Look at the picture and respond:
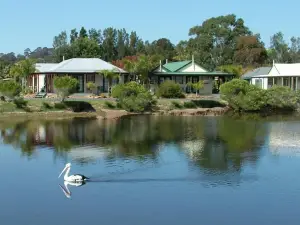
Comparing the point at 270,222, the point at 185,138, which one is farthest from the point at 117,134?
the point at 270,222

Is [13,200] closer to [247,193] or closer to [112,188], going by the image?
[112,188]

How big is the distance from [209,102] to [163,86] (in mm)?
5542

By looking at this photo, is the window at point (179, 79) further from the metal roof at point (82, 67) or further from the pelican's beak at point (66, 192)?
the pelican's beak at point (66, 192)

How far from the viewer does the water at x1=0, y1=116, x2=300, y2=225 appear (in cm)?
1966

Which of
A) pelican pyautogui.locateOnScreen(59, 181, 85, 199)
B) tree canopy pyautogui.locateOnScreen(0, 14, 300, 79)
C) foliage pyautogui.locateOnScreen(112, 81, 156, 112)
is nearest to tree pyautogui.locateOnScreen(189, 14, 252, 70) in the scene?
tree canopy pyautogui.locateOnScreen(0, 14, 300, 79)

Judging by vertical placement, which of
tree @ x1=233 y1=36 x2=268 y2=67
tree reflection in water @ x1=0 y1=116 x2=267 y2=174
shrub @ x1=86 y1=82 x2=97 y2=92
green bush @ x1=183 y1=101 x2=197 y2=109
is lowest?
tree reflection in water @ x1=0 y1=116 x2=267 y2=174

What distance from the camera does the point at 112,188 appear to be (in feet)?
75.4

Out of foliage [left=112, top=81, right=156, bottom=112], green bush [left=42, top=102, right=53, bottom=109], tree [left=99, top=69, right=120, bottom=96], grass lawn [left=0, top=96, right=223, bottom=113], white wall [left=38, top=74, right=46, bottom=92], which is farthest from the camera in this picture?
white wall [left=38, top=74, right=46, bottom=92]

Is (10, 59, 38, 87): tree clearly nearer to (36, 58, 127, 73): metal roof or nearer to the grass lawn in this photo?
(36, 58, 127, 73): metal roof

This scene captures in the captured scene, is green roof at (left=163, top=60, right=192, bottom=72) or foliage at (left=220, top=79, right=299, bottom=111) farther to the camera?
green roof at (left=163, top=60, right=192, bottom=72)

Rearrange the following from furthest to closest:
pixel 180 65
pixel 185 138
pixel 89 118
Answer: pixel 180 65 → pixel 89 118 → pixel 185 138

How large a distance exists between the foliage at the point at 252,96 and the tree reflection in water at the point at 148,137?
22.5 feet

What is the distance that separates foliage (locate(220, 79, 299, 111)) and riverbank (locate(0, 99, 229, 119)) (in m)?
1.65

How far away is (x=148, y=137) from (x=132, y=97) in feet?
60.0
